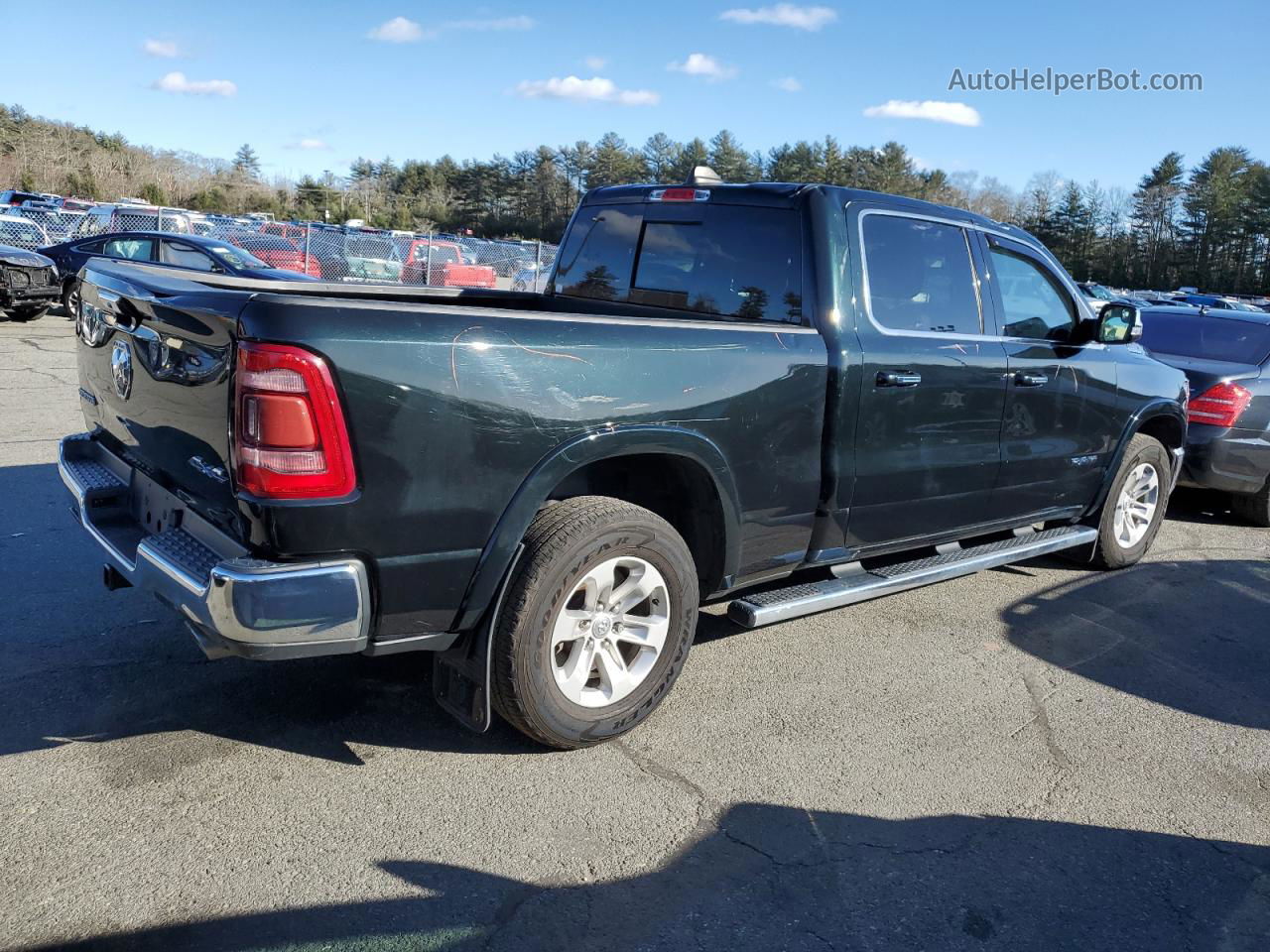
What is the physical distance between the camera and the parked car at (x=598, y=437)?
2.76 meters

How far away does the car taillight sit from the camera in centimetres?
268

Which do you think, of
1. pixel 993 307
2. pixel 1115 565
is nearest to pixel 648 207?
pixel 993 307

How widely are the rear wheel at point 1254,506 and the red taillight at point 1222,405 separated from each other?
72cm

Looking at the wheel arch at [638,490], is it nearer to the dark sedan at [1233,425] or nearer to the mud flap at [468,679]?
the mud flap at [468,679]

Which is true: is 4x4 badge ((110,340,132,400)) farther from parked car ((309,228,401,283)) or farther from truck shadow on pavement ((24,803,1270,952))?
parked car ((309,228,401,283))

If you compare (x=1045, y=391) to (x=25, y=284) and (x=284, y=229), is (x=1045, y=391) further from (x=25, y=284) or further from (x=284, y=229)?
(x=284, y=229)

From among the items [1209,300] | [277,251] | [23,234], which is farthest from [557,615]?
[1209,300]

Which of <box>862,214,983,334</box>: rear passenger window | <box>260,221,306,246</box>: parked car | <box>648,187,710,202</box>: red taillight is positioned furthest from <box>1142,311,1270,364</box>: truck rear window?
<box>260,221,306,246</box>: parked car

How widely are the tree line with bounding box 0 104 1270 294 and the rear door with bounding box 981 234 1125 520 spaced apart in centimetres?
5466

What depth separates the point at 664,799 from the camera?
323cm

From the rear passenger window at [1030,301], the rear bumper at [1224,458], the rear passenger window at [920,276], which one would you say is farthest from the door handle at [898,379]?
the rear bumper at [1224,458]

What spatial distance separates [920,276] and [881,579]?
139cm

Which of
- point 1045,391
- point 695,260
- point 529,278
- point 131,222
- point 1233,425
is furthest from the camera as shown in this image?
point 529,278

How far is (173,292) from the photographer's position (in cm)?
308
